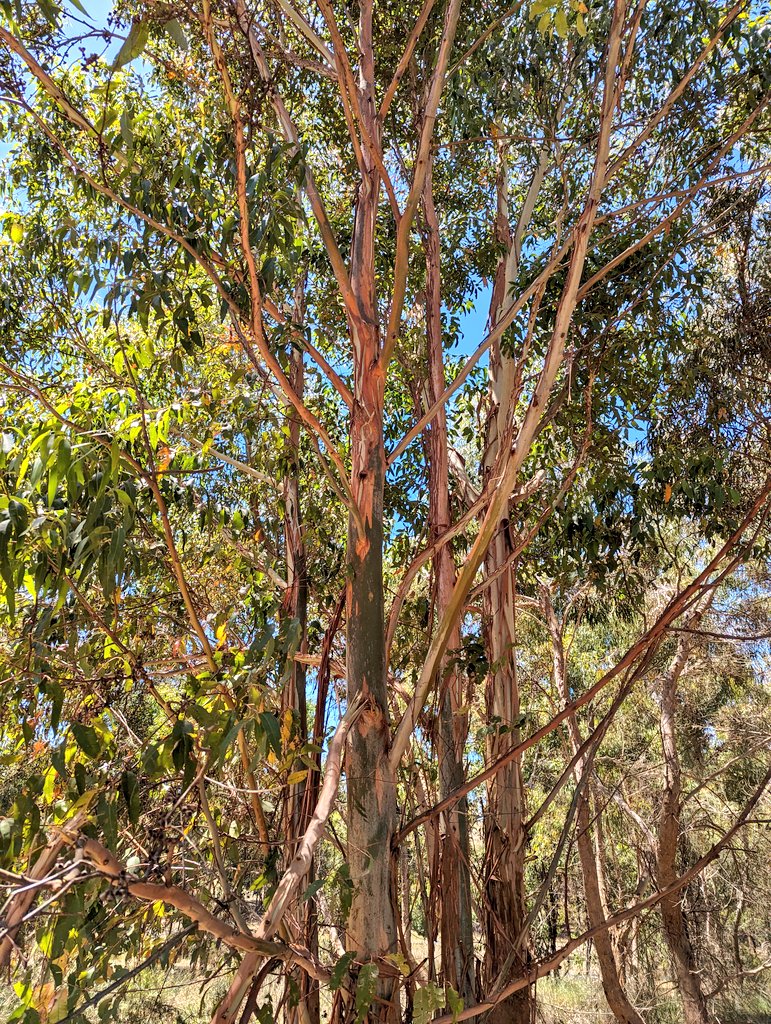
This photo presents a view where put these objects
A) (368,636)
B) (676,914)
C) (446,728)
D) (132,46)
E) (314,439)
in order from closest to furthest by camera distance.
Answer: (132,46) → (368,636) → (314,439) → (446,728) → (676,914)

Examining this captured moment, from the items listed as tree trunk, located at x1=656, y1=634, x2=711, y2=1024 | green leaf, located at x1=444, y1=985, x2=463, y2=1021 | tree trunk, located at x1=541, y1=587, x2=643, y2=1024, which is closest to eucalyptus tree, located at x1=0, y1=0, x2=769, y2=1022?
green leaf, located at x1=444, y1=985, x2=463, y2=1021

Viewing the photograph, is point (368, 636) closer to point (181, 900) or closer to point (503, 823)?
point (181, 900)

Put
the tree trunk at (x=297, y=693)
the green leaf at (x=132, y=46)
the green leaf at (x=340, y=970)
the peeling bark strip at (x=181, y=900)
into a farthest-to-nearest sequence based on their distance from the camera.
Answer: the tree trunk at (x=297, y=693) < the green leaf at (x=340, y=970) < the green leaf at (x=132, y=46) < the peeling bark strip at (x=181, y=900)

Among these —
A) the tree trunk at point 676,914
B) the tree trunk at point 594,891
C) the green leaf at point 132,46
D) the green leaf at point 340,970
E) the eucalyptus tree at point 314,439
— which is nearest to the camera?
the green leaf at point 132,46

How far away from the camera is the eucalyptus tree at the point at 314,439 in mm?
1865

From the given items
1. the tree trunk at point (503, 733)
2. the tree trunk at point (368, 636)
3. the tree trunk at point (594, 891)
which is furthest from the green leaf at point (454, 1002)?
the tree trunk at point (594, 891)

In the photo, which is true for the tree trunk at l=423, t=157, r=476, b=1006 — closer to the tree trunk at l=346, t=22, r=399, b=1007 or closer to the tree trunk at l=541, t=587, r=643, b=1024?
the tree trunk at l=346, t=22, r=399, b=1007

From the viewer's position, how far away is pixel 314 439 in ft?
8.89

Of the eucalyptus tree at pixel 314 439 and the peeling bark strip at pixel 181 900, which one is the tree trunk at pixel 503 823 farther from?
the peeling bark strip at pixel 181 900

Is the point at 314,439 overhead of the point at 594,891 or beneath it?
overhead

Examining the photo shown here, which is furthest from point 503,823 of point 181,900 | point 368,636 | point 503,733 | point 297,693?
point 181,900

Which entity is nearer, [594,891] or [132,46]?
[132,46]

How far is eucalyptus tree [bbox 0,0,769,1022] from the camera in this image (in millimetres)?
1865

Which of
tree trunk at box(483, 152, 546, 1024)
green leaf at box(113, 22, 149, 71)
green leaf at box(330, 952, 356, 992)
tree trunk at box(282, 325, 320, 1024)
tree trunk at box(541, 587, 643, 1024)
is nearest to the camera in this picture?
green leaf at box(113, 22, 149, 71)
